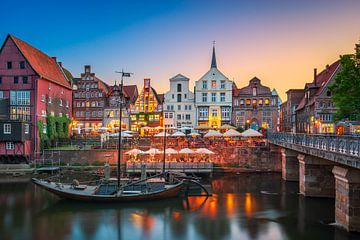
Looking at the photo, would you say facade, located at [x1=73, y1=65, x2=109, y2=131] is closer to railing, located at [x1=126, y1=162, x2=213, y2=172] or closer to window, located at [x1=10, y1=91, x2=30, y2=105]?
window, located at [x1=10, y1=91, x2=30, y2=105]

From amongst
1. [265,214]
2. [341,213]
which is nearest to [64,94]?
[265,214]

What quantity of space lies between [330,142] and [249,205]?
11.2 metres

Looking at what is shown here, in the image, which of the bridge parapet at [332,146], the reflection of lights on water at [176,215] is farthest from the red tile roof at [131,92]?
the reflection of lights on water at [176,215]

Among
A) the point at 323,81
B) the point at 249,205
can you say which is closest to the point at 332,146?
the point at 249,205

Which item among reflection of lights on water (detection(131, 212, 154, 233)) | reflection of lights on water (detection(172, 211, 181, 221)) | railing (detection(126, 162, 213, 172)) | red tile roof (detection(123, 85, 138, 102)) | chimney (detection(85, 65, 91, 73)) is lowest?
reflection of lights on water (detection(131, 212, 154, 233))

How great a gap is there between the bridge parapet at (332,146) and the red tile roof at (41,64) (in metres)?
42.8

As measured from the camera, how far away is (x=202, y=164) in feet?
133

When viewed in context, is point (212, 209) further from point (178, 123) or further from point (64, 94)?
point (64, 94)

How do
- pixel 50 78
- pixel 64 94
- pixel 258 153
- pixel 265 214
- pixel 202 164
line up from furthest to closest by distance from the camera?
1. pixel 64 94
2. pixel 50 78
3. pixel 258 153
4. pixel 202 164
5. pixel 265 214

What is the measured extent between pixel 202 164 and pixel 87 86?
41.8 m

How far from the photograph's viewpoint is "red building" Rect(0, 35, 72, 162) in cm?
4628

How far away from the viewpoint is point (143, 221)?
→ 23891 mm

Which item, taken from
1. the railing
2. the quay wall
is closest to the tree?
the quay wall

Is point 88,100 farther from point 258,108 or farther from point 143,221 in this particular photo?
point 143,221
